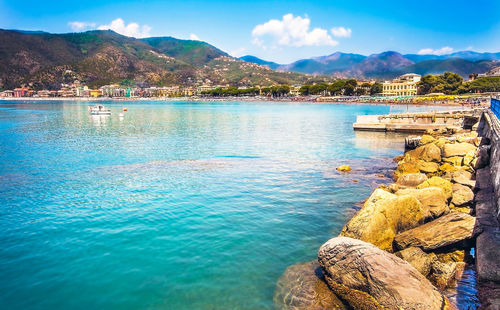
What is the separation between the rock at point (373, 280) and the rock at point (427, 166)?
13.1 metres

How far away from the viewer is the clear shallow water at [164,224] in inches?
377

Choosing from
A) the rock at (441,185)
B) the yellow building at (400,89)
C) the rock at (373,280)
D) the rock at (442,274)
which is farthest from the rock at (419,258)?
the yellow building at (400,89)

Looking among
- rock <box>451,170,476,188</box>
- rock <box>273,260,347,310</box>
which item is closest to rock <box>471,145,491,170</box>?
rock <box>451,170,476,188</box>

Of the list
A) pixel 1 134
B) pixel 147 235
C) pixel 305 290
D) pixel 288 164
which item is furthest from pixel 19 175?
pixel 1 134

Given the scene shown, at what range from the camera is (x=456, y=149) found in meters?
21.2

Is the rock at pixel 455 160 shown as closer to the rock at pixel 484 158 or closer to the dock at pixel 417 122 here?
the rock at pixel 484 158

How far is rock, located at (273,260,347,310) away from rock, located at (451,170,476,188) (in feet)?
30.7

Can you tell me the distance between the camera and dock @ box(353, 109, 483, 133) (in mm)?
45625

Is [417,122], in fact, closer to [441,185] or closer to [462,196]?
[462,196]

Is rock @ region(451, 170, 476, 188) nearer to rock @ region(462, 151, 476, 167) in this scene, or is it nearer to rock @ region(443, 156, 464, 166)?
rock @ region(462, 151, 476, 167)

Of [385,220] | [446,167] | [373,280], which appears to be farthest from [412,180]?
[373,280]

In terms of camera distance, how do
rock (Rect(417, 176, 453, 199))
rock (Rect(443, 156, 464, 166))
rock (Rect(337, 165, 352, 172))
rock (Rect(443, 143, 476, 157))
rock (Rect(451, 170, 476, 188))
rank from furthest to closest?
rock (Rect(337, 165, 352, 172)) < rock (Rect(443, 143, 476, 157)) < rock (Rect(443, 156, 464, 166)) < rock (Rect(451, 170, 476, 188)) < rock (Rect(417, 176, 453, 199))

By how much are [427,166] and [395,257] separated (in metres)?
13.4

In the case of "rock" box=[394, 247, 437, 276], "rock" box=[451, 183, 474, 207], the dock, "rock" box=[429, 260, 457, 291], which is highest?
the dock
